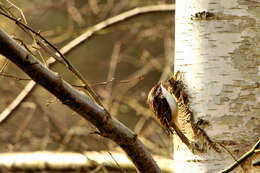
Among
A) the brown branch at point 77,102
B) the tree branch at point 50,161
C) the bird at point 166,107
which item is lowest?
the tree branch at point 50,161

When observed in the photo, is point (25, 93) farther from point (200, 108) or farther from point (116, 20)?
point (200, 108)

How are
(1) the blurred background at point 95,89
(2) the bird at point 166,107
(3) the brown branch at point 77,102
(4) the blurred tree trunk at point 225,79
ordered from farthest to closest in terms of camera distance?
1. (1) the blurred background at point 95,89
2. (2) the bird at point 166,107
3. (4) the blurred tree trunk at point 225,79
4. (3) the brown branch at point 77,102

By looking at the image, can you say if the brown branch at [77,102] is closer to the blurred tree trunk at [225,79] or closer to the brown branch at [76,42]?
the blurred tree trunk at [225,79]

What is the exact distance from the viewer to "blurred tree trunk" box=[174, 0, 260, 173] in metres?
1.06

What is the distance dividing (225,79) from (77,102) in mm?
429

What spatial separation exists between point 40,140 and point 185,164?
1603 mm

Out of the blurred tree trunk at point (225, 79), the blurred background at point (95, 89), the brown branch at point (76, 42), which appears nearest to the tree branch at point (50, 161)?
the blurred background at point (95, 89)

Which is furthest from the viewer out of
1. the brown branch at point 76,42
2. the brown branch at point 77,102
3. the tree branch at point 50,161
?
the tree branch at point 50,161

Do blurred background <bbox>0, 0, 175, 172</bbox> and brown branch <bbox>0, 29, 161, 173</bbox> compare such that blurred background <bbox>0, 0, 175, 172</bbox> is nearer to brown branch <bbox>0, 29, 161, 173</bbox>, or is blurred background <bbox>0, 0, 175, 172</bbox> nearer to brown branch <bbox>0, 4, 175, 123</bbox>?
brown branch <bbox>0, 4, 175, 123</bbox>

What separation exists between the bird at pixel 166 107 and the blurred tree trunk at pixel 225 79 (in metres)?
0.07

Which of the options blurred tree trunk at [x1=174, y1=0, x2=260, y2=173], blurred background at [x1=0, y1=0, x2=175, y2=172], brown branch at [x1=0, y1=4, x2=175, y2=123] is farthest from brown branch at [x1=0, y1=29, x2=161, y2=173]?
blurred background at [x1=0, y1=0, x2=175, y2=172]

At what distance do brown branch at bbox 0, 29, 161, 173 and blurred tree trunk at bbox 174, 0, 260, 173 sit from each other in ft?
0.62

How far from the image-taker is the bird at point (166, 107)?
117 cm

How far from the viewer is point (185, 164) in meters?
1.12
